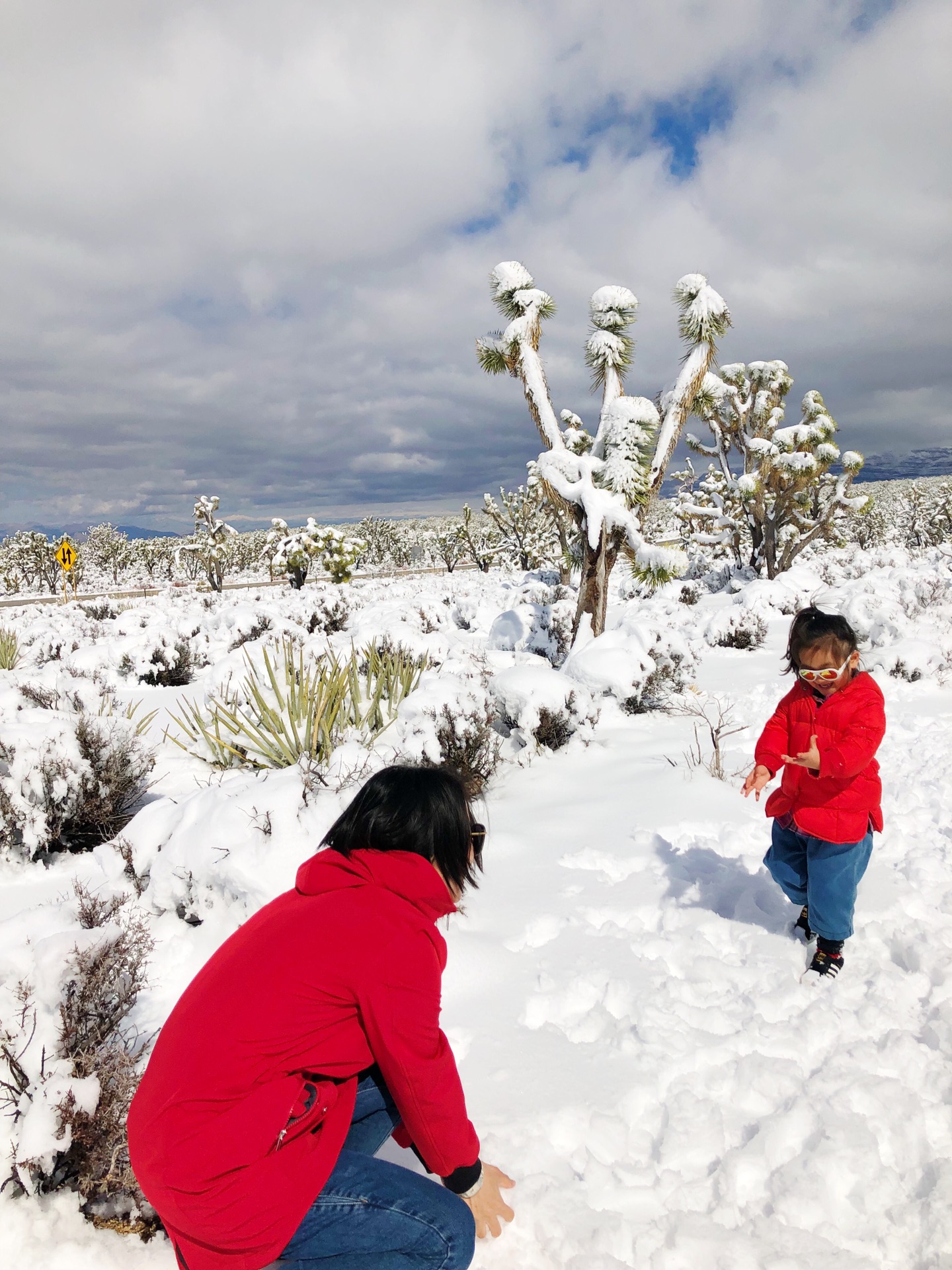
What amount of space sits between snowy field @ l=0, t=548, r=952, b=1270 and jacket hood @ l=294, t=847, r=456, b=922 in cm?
103

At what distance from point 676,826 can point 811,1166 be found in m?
2.12

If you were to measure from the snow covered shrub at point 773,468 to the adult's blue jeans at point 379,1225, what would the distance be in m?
17.7

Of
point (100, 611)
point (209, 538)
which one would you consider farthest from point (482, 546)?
point (100, 611)

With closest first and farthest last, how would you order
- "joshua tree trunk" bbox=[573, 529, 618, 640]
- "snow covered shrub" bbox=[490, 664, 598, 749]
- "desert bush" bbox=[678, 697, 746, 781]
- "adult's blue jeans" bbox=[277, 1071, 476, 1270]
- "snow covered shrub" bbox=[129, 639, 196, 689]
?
"adult's blue jeans" bbox=[277, 1071, 476, 1270], "desert bush" bbox=[678, 697, 746, 781], "snow covered shrub" bbox=[490, 664, 598, 749], "snow covered shrub" bbox=[129, 639, 196, 689], "joshua tree trunk" bbox=[573, 529, 618, 640]

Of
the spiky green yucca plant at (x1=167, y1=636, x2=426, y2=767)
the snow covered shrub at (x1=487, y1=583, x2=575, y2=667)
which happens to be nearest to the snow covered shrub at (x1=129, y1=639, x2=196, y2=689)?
the spiky green yucca plant at (x1=167, y1=636, x2=426, y2=767)

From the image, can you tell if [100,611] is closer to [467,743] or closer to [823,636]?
[467,743]

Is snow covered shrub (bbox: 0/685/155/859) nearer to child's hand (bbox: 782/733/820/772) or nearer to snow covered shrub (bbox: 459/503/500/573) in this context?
child's hand (bbox: 782/733/820/772)

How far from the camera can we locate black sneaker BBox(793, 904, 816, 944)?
109 inches

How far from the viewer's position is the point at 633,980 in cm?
257

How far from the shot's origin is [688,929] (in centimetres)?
289

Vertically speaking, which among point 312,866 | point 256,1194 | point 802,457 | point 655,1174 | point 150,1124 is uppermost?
point 802,457

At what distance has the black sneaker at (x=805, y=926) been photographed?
2.77 m

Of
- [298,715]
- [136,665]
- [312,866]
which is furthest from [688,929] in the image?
[136,665]

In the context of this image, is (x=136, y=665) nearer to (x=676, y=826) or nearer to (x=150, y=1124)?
(x=676, y=826)
